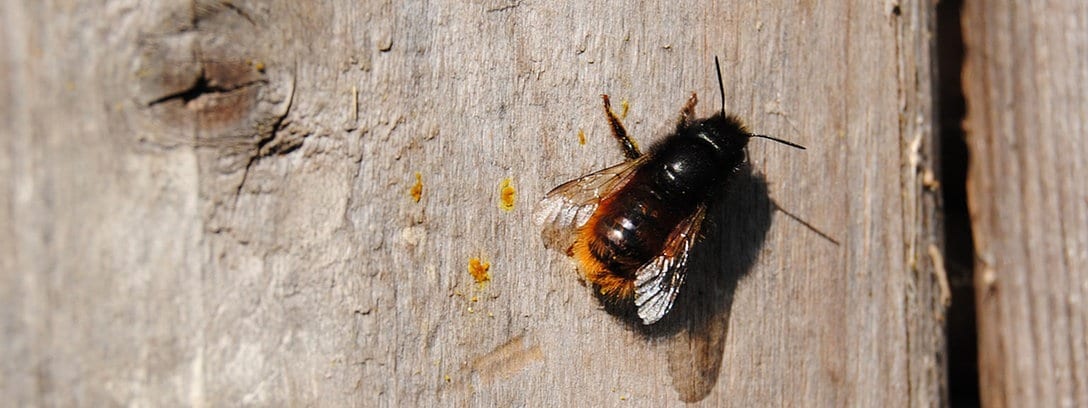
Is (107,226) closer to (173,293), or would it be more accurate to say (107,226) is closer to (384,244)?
(173,293)

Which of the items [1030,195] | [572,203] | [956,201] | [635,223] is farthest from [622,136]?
[956,201]

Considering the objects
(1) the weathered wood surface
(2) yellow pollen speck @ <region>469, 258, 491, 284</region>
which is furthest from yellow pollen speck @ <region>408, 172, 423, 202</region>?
(2) yellow pollen speck @ <region>469, 258, 491, 284</region>

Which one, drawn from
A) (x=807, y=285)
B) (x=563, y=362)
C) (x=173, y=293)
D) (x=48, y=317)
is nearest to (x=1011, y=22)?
(x=807, y=285)

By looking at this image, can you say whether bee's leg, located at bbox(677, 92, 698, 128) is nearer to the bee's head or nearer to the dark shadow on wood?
the bee's head

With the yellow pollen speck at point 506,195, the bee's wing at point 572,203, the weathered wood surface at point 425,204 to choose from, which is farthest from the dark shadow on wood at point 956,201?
the yellow pollen speck at point 506,195

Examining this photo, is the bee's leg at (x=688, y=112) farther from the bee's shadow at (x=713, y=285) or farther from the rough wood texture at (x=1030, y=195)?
the rough wood texture at (x=1030, y=195)

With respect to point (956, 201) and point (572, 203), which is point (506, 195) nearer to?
point (572, 203)
